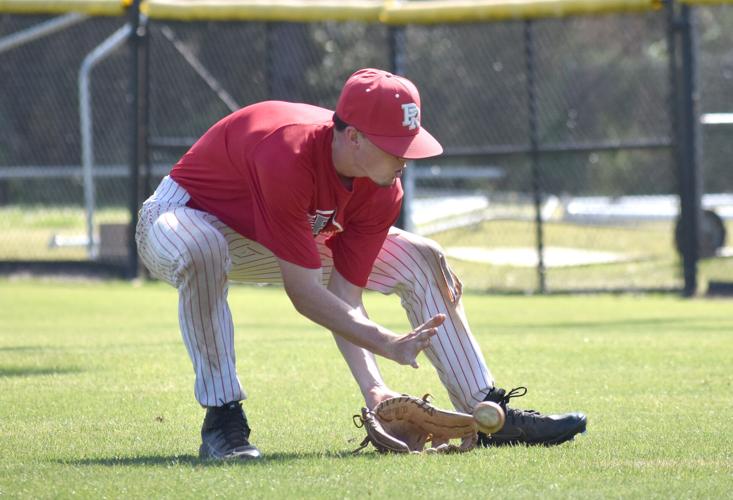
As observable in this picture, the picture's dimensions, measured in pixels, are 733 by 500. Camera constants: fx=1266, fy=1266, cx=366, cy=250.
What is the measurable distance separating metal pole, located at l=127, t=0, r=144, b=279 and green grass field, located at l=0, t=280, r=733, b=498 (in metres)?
3.13

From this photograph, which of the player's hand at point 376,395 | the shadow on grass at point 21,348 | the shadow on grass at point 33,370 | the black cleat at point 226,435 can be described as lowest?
the shadow on grass at point 21,348

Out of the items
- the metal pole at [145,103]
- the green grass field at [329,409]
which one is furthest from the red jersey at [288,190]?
the metal pole at [145,103]

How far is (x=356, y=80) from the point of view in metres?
4.11

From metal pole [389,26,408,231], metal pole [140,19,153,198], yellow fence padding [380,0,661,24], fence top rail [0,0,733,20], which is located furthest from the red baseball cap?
metal pole [140,19,153,198]

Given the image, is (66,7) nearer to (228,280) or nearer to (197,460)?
(228,280)

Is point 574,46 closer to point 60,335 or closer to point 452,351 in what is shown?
point 60,335

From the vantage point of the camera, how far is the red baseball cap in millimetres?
4012

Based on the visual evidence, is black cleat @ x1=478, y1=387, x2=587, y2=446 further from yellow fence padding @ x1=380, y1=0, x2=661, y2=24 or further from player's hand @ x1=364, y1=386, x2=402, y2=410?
yellow fence padding @ x1=380, y1=0, x2=661, y2=24

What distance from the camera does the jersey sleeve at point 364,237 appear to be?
173 inches

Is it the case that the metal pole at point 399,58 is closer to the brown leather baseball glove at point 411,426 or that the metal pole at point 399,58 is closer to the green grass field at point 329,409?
the green grass field at point 329,409

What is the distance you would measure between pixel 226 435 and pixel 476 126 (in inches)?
479

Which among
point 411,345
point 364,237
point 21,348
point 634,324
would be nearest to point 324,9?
point 634,324

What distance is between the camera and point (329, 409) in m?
5.32

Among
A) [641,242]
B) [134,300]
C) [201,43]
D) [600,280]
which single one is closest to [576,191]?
[641,242]
